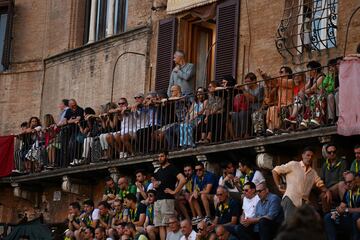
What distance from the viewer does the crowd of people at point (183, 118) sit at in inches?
701

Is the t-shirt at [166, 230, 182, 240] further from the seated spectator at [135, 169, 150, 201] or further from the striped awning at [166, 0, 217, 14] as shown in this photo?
the striped awning at [166, 0, 217, 14]

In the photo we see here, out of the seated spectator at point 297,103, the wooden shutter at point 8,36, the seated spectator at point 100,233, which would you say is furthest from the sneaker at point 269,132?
the wooden shutter at point 8,36

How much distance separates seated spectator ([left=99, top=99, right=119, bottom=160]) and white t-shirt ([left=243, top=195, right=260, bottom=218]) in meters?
5.66

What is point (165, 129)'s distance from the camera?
21.1 m

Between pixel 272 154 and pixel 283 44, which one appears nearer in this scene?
pixel 272 154

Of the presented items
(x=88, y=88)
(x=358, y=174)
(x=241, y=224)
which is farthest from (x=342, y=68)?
(x=88, y=88)

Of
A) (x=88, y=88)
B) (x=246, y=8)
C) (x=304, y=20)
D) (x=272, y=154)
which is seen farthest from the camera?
(x=88, y=88)

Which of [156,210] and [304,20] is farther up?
[304,20]

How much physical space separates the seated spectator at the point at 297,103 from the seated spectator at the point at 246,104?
87cm

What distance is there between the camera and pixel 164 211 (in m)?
19.3

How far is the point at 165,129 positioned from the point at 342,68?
5.19 metres

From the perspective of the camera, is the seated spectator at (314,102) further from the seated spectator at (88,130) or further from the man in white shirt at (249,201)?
the seated spectator at (88,130)

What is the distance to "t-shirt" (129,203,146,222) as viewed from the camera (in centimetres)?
2009

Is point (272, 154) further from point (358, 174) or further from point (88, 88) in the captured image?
point (88, 88)
